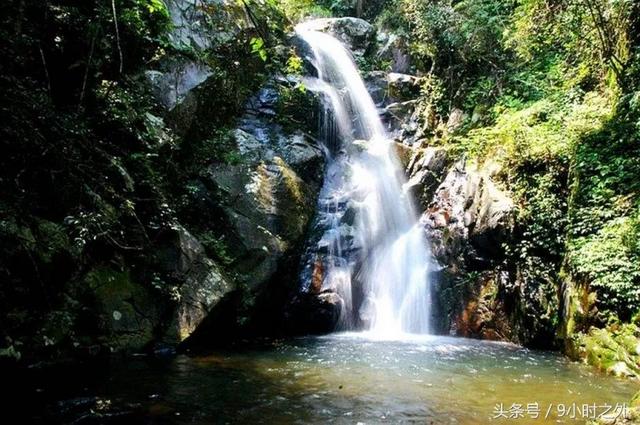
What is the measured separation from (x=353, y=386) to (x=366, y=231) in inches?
236

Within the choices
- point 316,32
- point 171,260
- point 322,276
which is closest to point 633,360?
point 322,276

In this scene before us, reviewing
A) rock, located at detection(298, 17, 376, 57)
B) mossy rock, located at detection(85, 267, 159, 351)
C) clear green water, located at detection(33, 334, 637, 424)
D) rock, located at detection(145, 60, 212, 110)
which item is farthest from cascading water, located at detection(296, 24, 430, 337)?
rock, located at detection(145, 60, 212, 110)

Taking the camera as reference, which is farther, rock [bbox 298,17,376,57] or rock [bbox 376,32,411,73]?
rock [bbox 298,17,376,57]

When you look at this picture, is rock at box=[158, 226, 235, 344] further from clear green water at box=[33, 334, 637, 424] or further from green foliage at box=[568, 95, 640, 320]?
green foliage at box=[568, 95, 640, 320]

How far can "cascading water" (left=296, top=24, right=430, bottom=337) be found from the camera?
10156 millimetres

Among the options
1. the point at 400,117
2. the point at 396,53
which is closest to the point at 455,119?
the point at 400,117

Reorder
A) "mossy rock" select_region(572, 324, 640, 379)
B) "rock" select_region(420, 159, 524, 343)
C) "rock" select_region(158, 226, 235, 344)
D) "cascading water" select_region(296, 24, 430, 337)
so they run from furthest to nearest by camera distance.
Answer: "cascading water" select_region(296, 24, 430, 337)
"rock" select_region(420, 159, 524, 343)
"rock" select_region(158, 226, 235, 344)
"mossy rock" select_region(572, 324, 640, 379)

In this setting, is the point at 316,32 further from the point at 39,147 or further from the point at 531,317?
the point at 39,147

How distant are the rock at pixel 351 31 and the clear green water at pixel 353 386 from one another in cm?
1283

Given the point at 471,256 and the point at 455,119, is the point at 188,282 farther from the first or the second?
the point at 455,119

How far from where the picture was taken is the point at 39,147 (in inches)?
146

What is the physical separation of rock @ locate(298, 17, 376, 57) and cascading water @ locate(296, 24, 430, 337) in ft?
11.7

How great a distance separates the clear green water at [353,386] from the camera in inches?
185

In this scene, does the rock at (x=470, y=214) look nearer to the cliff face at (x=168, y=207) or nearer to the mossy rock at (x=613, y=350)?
the mossy rock at (x=613, y=350)
